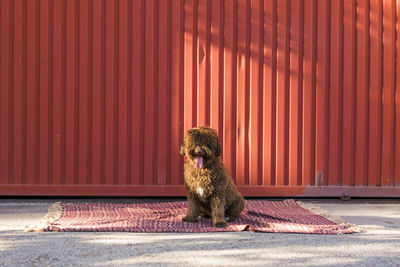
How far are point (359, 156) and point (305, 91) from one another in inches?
36.2

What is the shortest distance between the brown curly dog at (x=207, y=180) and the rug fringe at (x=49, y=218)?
1123mm

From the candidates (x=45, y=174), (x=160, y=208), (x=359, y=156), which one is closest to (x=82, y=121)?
(x=45, y=174)

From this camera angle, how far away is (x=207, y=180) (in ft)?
15.6

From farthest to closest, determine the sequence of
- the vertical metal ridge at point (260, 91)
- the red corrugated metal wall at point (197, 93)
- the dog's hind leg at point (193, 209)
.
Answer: the vertical metal ridge at point (260, 91) < the red corrugated metal wall at point (197, 93) < the dog's hind leg at point (193, 209)

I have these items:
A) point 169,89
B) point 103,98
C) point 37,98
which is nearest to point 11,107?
point 37,98

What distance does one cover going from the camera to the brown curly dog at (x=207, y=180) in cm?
466

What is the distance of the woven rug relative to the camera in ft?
15.1

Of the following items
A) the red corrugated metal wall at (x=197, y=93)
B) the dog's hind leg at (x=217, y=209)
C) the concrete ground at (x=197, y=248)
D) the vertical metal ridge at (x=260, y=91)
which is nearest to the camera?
the concrete ground at (x=197, y=248)

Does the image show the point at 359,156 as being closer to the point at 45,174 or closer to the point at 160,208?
the point at 160,208

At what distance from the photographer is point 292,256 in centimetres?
381

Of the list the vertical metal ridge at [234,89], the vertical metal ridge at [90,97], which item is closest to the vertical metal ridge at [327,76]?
the vertical metal ridge at [234,89]

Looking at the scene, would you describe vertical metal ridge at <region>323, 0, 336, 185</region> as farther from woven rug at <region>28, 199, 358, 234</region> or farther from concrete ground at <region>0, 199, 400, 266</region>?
concrete ground at <region>0, 199, 400, 266</region>

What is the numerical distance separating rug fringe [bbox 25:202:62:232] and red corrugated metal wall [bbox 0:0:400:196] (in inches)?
22.1

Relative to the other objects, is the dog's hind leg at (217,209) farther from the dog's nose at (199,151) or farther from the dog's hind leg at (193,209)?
the dog's nose at (199,151)
